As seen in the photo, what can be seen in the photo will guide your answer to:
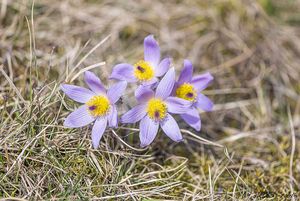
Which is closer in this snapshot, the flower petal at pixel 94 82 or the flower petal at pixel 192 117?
the flower petal at pixel 94 82

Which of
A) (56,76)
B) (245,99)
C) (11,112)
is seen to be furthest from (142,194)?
(245,99)

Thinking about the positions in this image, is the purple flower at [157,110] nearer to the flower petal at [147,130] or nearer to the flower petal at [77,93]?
the flower petal at [147,130]

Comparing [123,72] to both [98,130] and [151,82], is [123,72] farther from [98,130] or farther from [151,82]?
[98,130]

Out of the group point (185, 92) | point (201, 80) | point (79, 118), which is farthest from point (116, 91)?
point (201, 80)

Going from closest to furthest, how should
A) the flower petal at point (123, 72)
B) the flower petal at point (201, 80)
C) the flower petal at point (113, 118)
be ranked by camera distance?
1. the flower petal at point (113, 118)
2. the flower petal at point (123, 72)
3. the flower petal at point (201, 80)

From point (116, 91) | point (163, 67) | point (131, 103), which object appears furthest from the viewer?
point (131, 103)

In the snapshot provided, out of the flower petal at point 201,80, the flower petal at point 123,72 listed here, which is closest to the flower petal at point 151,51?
the flower petal at point 123,72

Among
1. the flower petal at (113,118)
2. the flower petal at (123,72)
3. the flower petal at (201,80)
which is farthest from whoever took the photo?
the flower petal at (201,80)
